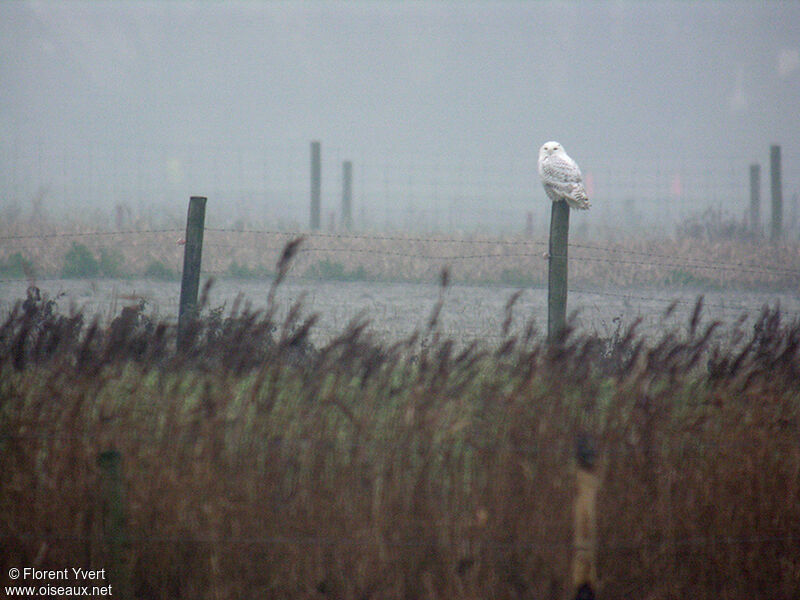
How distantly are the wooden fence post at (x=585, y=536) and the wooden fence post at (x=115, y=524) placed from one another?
5.26ft

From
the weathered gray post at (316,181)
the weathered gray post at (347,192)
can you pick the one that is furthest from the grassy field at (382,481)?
the weathered gray post at (347,192)

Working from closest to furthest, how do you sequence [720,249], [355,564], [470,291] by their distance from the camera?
[355,564], [470,291], [720,249]

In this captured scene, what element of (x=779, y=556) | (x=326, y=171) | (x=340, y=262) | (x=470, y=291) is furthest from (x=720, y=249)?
(x=326, y=171)

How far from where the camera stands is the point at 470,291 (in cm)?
1289

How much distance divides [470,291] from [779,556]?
9.30 metres

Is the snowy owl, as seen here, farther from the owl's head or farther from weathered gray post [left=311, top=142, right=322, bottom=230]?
weathered gray post [left=311, top=142, right=322, bottom=230]

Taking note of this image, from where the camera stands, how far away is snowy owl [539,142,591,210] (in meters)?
6.39

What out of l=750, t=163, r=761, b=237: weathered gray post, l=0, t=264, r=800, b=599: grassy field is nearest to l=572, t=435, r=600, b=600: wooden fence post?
l=0, t=264, r=800, b=599: grassy field

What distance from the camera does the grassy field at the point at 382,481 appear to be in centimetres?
335

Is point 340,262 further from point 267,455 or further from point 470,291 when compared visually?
point 267,455

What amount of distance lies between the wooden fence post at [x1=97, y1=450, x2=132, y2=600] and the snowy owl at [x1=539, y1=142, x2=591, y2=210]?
405 centimetres

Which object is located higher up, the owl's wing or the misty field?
the owl's wing

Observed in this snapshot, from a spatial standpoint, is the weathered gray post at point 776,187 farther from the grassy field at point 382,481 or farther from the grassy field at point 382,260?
the grassy field at point 382,481

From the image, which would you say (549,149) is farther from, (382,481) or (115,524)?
(115,524)
